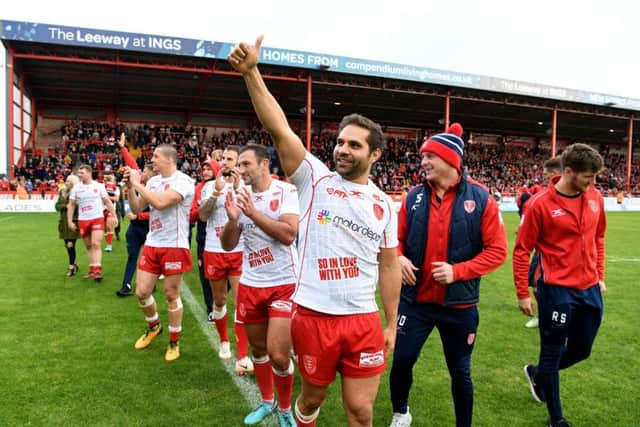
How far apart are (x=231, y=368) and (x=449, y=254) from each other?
8.67ft

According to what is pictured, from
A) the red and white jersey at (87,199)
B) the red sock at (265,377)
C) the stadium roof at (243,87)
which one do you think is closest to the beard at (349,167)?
the red sock at (265,377)

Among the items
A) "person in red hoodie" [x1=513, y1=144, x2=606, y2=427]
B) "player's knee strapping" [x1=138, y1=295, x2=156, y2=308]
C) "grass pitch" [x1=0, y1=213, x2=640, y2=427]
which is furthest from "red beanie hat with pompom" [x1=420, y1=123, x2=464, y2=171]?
"player's knee strapping" [x1=138, y1=295, x2=156, y2=308]

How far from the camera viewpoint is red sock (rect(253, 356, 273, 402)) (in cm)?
360

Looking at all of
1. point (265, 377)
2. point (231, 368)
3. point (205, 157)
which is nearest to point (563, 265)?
point (265, 377)

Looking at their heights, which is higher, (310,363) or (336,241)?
(336,241)

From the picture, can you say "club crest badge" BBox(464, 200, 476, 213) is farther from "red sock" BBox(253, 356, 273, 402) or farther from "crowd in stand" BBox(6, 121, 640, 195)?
"crowd in stand" BBox(6, 121, 640, 195)

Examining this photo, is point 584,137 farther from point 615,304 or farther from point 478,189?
point 478,189

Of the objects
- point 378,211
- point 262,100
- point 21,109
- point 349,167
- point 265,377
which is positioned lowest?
point 265,377

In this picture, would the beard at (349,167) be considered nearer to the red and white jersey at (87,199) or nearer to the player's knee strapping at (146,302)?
the player's knee strapping at (146,302)

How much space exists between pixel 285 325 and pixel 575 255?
2.16 metres

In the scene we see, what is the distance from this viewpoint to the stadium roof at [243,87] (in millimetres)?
23547

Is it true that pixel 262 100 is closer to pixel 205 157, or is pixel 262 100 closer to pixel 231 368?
pixel 231 368

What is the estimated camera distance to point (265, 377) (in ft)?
11.9

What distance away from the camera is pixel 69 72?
86.2 feet
